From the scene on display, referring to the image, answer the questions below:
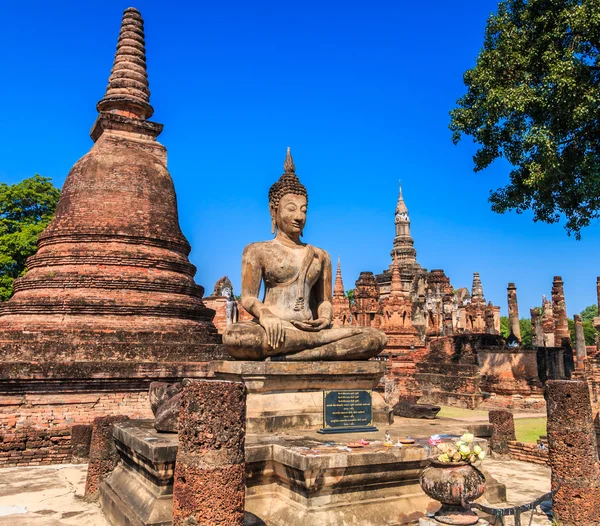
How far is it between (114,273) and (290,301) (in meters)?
8.11

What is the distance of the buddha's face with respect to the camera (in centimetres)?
783

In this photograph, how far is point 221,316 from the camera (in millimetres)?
26234

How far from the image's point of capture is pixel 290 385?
6812 mm

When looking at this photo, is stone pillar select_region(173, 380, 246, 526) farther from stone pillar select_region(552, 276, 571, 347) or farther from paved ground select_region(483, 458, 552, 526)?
stone pillar select_region(552, 276, 571, 347)

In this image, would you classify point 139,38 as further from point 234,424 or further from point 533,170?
point 234,424

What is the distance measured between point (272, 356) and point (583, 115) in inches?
376

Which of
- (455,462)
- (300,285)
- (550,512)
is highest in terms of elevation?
(300,285)

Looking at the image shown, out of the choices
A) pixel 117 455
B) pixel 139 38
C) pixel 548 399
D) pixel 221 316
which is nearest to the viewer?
pixel 548 399

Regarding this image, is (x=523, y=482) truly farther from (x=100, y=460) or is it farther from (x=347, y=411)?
(x=100, y=460)

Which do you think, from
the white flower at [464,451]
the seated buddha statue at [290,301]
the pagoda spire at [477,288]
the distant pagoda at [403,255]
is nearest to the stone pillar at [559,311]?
the distant pagoda at [403,255]

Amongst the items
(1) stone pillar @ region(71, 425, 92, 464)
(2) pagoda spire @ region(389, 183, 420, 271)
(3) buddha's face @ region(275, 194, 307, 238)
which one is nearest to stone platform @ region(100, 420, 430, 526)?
(3) buddha's face @ region(275, 194, 307, 238)

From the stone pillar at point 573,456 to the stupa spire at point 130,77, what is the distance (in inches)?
611

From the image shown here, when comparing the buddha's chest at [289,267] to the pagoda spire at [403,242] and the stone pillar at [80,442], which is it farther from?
the pagoda spire at [403,242]

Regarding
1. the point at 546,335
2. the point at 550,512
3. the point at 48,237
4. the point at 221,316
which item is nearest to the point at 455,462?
the point at 550,512
